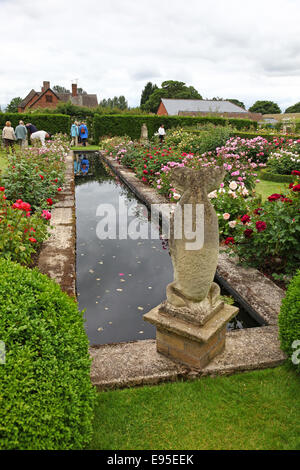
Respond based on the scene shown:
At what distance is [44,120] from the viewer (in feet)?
78.2

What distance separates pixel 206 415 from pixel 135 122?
24.2 m

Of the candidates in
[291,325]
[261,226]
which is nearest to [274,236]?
[261,226]

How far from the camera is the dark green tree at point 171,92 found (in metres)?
69.6

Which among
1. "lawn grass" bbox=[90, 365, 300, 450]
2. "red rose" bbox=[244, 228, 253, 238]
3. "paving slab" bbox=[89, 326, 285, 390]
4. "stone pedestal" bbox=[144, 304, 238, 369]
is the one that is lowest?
"lawn grass" bbox=[90, 365, 300, 450]

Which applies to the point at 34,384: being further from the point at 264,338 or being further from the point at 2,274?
the point at 264,338

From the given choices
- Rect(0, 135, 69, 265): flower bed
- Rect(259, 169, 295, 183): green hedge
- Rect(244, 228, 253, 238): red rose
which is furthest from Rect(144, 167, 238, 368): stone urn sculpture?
Rect(259, 169, 295, 183): green hedge

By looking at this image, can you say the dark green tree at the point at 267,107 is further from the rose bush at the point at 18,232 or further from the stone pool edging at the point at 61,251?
the rose bush at the point at 18,232

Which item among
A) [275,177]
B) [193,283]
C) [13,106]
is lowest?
[193,283]

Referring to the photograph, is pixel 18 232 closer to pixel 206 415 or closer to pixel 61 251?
pixel 61 251

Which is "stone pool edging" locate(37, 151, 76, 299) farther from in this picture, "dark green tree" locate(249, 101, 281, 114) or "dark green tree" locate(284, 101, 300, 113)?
"dark green tree" locate(284, 101, 300, 113)

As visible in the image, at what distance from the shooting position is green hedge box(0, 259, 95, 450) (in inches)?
64.1

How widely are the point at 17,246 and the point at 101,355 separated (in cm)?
174

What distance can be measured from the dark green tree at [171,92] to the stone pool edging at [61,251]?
67094 millimetres

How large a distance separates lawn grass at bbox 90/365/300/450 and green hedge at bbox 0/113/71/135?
79.5ft
